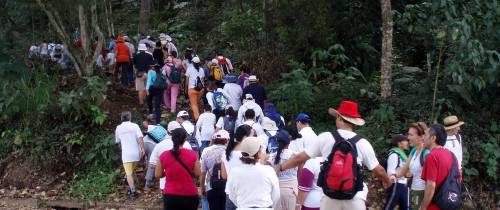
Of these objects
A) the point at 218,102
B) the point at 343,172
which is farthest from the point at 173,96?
the point at 343,172

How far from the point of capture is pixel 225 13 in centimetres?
2275

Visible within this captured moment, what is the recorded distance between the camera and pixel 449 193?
659cm

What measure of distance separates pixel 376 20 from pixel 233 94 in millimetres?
5075

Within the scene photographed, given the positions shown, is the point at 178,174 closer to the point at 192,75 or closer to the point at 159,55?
the point at 192,75

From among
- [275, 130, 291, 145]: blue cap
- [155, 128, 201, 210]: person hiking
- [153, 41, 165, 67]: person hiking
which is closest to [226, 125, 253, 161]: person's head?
[155, 128, 201, 210]: person hiking

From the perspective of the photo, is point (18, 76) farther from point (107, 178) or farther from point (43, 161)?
point (107, 178)

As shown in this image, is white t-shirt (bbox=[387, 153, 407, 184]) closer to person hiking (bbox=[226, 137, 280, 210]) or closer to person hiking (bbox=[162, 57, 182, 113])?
person hiking (bbox=[226, 137, 280, 210])

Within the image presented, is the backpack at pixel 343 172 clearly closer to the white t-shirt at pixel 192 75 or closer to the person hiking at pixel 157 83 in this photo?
the white t-shirt at pixel 192 75

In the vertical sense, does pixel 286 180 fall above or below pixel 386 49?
below

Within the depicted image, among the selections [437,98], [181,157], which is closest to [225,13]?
[437,98]

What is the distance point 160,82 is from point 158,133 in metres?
2.89

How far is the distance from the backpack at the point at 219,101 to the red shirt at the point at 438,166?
6582mm

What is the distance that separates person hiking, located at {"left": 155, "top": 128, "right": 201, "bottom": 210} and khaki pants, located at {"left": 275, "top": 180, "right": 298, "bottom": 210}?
1060 millimetres

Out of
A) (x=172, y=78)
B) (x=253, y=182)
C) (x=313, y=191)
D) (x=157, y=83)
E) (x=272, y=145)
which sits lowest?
(x=313, y=191)
